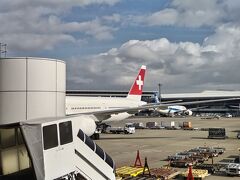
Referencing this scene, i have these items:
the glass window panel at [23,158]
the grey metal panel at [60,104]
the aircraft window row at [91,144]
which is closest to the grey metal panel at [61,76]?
the grey metal panel at [60,104]

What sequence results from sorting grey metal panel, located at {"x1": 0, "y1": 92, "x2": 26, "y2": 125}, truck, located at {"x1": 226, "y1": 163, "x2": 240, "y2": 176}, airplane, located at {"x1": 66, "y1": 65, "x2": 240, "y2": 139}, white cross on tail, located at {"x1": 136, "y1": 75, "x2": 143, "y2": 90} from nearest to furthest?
grey metal panel, located at {"x1": 0, "y1": 92, "x2": 26, "y2": 125}, truck, located at {"x1": 226, "y1": 163, "x2": 240, "y2": 176}, airplane, located at {"x1": 66, "y1": 65, "x2": 240, "y2": 139}, white cross on tail, located at {"x1": 136, "y1": 75, "x2": 143, "y2": 90}

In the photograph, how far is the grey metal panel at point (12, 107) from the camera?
8805mm

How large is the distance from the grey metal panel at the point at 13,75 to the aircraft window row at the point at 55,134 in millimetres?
1170

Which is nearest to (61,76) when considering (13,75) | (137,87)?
(13,75)

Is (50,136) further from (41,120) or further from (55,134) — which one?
(41,120)

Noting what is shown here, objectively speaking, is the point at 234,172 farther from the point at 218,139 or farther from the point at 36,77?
the point at 218,139

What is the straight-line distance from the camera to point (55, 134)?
919cm

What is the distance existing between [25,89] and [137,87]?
45455mm

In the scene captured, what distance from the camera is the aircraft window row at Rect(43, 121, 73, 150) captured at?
29.1 feet

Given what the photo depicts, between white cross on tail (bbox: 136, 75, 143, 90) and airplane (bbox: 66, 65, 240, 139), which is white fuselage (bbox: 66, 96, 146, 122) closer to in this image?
airplane (bbox: 66, 65, 240, 139)

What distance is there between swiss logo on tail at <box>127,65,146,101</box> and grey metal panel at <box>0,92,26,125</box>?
4405 cm

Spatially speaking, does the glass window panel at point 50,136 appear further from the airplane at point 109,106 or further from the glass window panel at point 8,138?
the airplane at point 109,106

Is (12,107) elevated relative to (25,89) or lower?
lower

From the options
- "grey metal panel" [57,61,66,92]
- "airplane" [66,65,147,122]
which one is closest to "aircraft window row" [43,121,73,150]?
"grey metal panel" [57,61,66,92]
